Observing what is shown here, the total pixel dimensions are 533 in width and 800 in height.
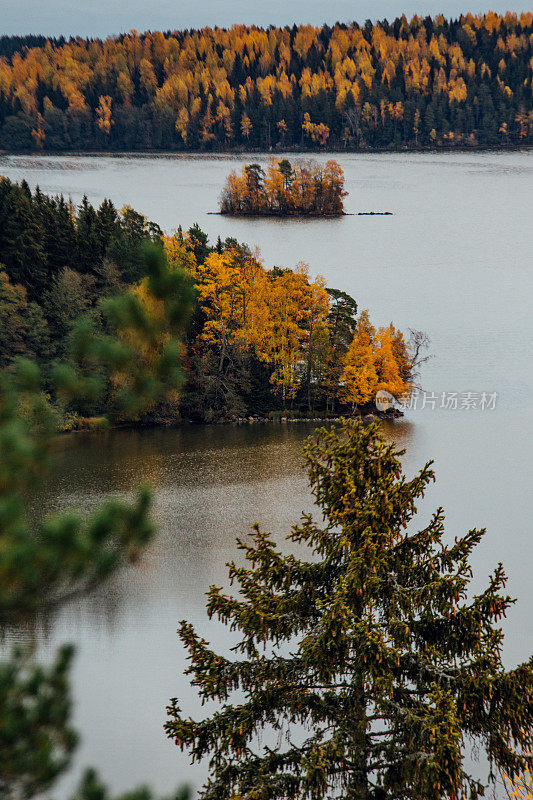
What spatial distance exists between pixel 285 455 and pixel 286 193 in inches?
1257

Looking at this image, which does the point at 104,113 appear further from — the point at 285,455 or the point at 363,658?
the point at 363,658

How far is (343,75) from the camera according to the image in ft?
249

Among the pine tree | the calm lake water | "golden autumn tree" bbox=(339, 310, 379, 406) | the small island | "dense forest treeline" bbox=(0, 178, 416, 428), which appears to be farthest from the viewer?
the small island

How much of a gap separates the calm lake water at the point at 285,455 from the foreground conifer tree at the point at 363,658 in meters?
2.39

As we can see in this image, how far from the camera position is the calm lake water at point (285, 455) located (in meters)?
13.8

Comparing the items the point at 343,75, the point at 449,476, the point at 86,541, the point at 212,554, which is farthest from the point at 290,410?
the point at 343,75

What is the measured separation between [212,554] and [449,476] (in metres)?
8.00

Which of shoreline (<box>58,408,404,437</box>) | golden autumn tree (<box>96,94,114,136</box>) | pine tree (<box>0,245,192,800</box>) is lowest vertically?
shoreline (<box>58,408,404,437</box>)

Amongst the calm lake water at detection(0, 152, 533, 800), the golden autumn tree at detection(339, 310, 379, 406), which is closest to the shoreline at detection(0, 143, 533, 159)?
the calm lake water at detection(0, 152, 533, 800)

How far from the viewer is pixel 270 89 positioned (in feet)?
237

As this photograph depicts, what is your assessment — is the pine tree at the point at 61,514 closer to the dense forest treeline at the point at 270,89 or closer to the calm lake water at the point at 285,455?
the calm lake water at the point at 285,455

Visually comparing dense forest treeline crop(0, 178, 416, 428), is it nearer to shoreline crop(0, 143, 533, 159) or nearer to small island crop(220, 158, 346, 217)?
small island crop(220, 158, 346, 217)

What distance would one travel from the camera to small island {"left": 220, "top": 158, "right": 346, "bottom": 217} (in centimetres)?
5316

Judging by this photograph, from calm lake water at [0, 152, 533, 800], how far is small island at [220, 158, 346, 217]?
176cm
